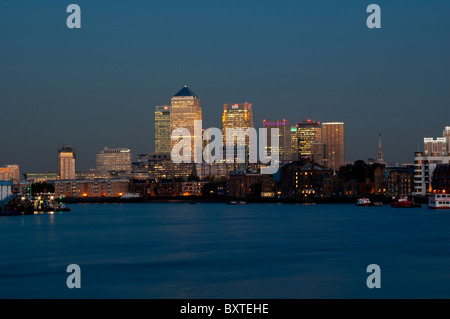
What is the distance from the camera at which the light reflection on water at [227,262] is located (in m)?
37.8

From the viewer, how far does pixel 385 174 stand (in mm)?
192250

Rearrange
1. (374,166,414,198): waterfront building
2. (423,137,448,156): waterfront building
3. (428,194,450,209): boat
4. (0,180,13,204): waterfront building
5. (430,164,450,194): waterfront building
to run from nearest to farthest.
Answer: (0,180,13,204): waterfront building < (428,194,450,209): boat < (430,164,450,194): waterfront building < (374,166,414,198): waterfront building < (423,137,448,156): waterfront building

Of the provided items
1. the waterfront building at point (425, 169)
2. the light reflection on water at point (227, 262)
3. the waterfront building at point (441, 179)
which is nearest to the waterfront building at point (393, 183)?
the waterfront building at point (425, 169)

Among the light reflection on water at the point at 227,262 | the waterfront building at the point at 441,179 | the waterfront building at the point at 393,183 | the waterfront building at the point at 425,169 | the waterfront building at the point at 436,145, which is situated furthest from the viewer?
the waterfront building at the point at 436,145

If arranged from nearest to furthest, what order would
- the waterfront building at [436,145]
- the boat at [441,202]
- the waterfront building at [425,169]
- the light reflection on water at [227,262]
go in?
the light reflection on water at [227,262] → the boat at [441,202] → the waterfront building at [425,169] → the waterfront building at [436,145]

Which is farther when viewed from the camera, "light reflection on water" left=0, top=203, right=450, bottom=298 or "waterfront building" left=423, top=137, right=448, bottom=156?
"waterfront building" left=423, top=137, right=448, bottom=156

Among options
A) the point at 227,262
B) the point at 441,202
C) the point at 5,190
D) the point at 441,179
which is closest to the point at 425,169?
the point at 441,179

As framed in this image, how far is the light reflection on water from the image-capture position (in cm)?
3781

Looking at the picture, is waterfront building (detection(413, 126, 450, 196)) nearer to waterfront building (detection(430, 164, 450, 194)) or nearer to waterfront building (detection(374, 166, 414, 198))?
waterfront building (detection(430, 164, 450, 194))

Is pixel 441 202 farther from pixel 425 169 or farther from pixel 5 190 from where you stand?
pixel 5 190

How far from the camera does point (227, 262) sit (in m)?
50.0

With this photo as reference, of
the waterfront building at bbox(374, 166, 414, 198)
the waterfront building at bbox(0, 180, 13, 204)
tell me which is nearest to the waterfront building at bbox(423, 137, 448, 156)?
the waterfront building at bbox(374, 166, 414, 198)

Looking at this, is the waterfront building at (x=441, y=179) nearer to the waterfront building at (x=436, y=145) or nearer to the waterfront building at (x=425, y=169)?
the waterfront building at (x=425, y=169)

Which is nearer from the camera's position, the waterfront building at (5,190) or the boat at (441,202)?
the waterfront building at (5,190)
